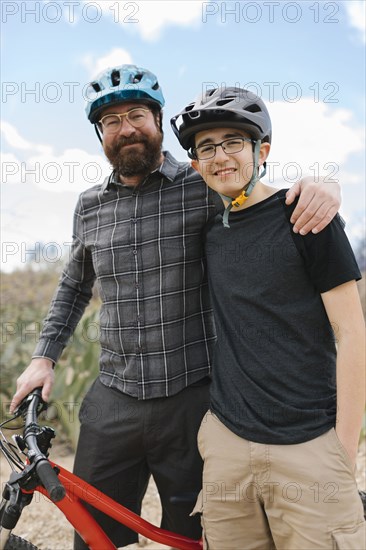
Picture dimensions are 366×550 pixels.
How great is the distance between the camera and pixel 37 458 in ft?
6.11

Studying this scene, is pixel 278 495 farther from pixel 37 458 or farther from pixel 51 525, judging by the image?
pixel 51 525

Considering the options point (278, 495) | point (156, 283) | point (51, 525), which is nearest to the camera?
point (278, 495)

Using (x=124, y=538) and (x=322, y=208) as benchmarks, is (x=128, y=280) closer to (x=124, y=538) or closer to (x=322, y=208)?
(x=322, y=208)

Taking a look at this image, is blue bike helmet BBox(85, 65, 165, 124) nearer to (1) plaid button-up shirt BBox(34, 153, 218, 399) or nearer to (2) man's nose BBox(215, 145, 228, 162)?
(1) plaid button-up shirt BBox(34, 153, 218, 399)

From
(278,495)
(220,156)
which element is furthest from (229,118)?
(278,495)

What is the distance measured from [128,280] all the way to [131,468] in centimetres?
87

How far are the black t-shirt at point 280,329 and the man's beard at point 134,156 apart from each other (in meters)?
0.64

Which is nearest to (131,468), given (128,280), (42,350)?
(42,350)

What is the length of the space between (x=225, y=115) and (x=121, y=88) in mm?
656

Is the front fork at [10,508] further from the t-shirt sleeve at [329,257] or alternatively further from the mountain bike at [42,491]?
the t-shirt sleeve at [329,257]

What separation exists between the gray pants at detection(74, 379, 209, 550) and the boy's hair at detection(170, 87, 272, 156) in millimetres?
1067

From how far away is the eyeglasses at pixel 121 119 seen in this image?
2.60m

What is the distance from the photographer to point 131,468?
2.64 metres

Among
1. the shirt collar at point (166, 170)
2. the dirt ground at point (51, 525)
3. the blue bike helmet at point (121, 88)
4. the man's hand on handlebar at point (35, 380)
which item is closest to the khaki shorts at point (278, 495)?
the man's hand on handlebar at point (35, 380)
